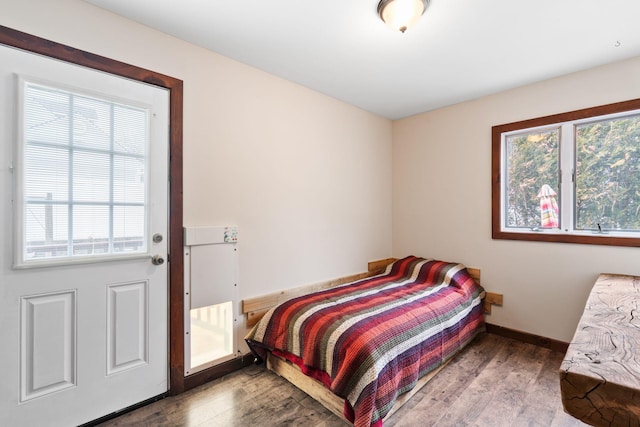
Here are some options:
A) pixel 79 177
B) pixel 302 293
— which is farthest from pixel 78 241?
pixel 302 293

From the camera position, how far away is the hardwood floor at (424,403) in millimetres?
1762

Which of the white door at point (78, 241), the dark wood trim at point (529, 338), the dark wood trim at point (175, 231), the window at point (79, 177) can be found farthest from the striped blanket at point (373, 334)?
the window at point (79, 177)

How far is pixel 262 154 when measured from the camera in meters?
2.53

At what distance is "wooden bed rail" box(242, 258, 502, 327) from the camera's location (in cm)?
241

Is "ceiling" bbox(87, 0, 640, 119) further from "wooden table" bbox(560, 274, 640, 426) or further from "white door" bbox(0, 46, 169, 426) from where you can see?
"wooden table" bbox(560, 274, 640, 426)

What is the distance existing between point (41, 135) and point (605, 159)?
3.93 metres

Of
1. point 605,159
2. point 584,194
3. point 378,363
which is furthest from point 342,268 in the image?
point 605,159

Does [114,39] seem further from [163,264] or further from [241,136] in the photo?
[163,264]

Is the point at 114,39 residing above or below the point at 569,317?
above

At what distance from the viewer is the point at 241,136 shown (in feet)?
7.84

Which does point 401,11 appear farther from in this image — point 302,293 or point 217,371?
point 217,371

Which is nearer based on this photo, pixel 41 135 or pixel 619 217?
pixel 41 135

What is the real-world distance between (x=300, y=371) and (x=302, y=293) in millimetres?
796

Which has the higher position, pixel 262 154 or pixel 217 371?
pixel 262 154
